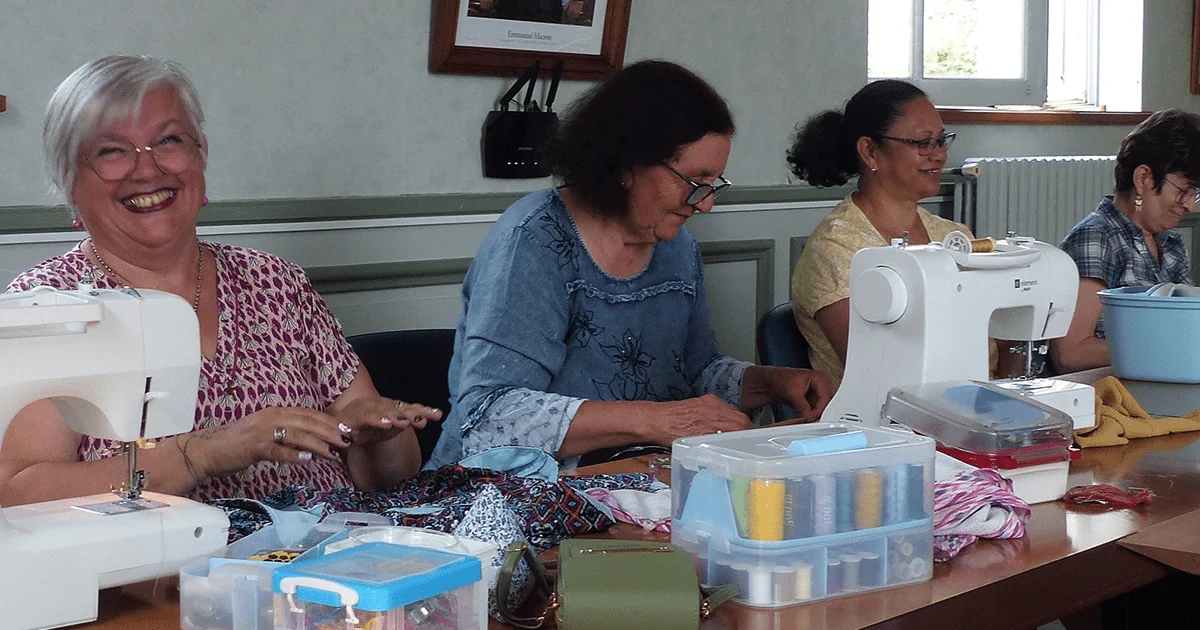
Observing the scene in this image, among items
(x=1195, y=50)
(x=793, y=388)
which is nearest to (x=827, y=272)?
(x=793, y=388)

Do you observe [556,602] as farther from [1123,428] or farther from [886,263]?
[1123,428]

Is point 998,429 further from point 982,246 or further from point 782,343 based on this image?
point 782,343

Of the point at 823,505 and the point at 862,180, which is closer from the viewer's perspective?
the point at 823,505

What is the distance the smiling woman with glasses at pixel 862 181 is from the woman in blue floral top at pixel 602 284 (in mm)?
437

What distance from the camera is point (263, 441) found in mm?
1566

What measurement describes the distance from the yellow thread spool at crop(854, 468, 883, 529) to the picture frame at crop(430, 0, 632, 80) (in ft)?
6.28

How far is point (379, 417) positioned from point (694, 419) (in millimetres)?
535

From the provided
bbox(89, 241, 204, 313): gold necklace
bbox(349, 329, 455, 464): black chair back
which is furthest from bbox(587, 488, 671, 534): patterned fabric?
bbox(349, 329, 455, 464): black chair back

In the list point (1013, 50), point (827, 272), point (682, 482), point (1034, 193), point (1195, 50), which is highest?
point (1195, 50)

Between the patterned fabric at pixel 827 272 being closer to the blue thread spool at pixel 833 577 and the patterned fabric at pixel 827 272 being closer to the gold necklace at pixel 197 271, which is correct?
the gold necklace at pixel 197 271

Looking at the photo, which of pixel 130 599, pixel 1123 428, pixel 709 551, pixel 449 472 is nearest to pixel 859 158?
pixel 1123 428

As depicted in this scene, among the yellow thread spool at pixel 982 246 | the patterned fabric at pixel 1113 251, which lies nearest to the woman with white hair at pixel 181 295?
the yellow thread spool at pixel 982 246

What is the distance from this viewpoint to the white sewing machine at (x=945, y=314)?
178cm

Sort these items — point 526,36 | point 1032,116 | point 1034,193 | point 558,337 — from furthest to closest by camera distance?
point 1032,116 < point 1034,193 < point 526,36 < point 558,337
